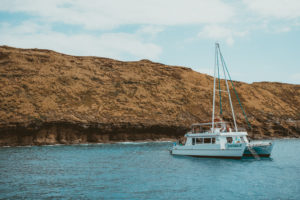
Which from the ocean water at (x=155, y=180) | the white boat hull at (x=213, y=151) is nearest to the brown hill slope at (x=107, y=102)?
the white boat hull at (x=213, y=151)

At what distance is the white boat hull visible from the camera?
35.3 meters

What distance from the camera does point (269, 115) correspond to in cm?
9762

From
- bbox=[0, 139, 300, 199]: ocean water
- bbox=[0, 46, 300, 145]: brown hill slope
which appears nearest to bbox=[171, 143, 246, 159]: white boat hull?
bbox=[0, 139, 300, 199]: ocean water

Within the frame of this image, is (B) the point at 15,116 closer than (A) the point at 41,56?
Yes

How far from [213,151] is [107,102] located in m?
54.3

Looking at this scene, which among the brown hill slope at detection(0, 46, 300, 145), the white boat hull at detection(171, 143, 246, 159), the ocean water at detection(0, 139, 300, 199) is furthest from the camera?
the brown hill slope at detection(0, 46, 300, 145)

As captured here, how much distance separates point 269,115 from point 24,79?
74.0 meters

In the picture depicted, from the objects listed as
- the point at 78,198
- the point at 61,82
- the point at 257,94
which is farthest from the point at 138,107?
the point at 78,198

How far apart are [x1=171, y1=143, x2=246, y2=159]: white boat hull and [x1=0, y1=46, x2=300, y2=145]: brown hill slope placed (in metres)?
40.5

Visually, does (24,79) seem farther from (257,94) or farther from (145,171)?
(257,94)

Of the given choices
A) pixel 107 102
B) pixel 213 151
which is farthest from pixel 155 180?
pixel 107 102

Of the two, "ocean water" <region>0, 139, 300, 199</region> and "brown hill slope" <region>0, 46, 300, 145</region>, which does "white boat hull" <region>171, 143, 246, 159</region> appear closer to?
"ocean water" <region>0, 139, 300, 199</region>

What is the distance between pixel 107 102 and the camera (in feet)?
287

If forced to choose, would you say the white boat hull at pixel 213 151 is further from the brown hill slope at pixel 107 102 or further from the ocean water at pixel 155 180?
the brown hill slope at pixel 107 102
